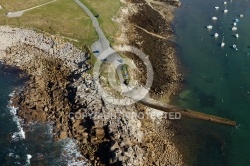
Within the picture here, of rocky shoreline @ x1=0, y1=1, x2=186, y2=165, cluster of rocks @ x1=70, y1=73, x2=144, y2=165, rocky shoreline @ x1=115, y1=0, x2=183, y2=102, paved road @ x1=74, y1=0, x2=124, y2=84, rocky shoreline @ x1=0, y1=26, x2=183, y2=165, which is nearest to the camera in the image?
cluster of rocks @ x1=70, y1=73, x2=144, y2=165

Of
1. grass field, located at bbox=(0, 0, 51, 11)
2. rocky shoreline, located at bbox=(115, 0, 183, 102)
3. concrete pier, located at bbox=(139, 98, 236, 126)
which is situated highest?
grass field, located at bbox=(0, 0, 51, 11)

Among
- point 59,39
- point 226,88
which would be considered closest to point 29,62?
point 59,39

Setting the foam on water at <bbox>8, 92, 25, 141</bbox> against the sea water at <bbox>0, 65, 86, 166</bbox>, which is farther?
the foam on water at <bbox>8, 92, 25, 141</bbox>

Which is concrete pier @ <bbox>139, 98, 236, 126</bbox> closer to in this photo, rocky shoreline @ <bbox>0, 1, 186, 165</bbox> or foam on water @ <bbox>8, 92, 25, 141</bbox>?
rocky shoreline @ <bbox>0, 1, 186, 165</bbox>

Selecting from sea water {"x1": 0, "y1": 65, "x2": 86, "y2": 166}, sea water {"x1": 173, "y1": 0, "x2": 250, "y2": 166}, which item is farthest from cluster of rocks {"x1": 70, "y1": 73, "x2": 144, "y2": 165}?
sea water {"x1": 173, "y1": 0, "x2": 250, "y2": 166}

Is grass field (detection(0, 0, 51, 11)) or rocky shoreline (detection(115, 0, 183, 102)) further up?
grass field (detection(0, 0, 51, 11))

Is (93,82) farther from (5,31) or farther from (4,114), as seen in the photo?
(5,31)

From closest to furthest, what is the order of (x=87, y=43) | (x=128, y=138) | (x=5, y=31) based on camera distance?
(x=128, y=138) < (x=87, y=43) < (x=5, y=31)

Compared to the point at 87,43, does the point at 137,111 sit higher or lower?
lower
